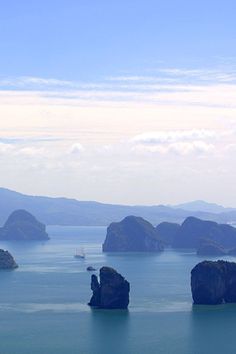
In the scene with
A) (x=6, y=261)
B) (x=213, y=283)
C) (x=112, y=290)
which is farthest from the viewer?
(x=6, y=261)

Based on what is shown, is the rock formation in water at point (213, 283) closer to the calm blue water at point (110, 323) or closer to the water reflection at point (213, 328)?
the water reflection at point (213, 328)

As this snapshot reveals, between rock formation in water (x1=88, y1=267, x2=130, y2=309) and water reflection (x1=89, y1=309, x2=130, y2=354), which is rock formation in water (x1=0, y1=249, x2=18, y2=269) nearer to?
rock formation in water (x1=88, y1=267, x2=130, y2=309)

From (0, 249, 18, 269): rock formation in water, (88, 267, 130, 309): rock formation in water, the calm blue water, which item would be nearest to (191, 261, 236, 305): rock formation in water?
the calm blue water

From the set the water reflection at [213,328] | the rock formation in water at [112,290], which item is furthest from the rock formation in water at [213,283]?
the rock formation in water at [112,290]

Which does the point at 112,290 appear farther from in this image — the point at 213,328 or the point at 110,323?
the point at 213,328

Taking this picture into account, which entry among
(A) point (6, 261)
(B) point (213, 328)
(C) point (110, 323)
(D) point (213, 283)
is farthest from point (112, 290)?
(A) point (6, 261)

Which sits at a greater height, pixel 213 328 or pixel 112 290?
pixel 112 290

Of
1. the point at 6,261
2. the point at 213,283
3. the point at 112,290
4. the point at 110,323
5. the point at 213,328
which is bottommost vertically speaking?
the point at 213,328

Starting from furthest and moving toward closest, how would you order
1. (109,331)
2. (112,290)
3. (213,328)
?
(112,290) → (213,328) → (109,331)

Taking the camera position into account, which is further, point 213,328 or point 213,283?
point 213,283
